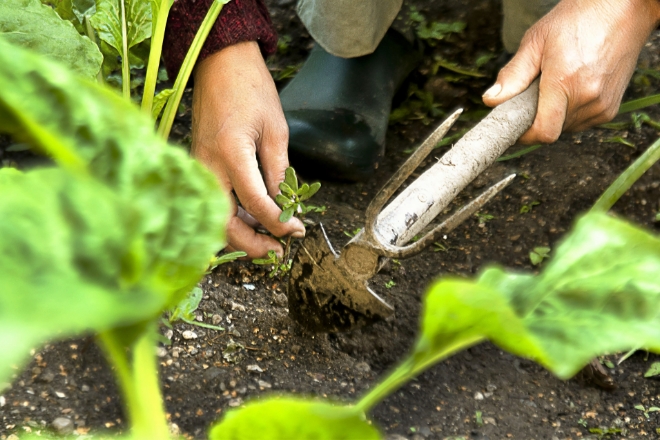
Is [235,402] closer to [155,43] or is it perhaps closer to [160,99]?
[160,99]

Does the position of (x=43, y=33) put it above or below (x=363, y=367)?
above

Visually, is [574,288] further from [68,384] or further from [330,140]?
[330,140]

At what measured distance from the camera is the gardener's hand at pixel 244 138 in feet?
4.68

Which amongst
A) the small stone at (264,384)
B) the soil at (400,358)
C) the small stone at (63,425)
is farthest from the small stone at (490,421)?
the small stone at (63,425)

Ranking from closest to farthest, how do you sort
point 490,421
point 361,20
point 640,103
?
point 490,421
point 640,103
point 361,20

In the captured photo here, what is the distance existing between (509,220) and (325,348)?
73 cm

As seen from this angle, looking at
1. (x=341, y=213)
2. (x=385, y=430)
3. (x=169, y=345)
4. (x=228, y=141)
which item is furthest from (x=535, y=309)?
(x=341, y=213)

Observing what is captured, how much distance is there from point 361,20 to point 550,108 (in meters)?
0.83

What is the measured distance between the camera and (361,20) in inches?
80.7

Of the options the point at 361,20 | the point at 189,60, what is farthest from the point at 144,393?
the point at 361,20

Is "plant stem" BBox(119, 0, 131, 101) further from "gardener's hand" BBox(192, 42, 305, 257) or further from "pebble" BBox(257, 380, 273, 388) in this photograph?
"pebble" BBox(257, 380, 273, 388)

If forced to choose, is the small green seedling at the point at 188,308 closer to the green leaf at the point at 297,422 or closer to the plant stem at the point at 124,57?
the plant stem at the point at 124,57

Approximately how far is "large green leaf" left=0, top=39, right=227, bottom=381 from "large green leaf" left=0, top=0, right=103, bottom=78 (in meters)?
0.86

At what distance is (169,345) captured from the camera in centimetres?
128
